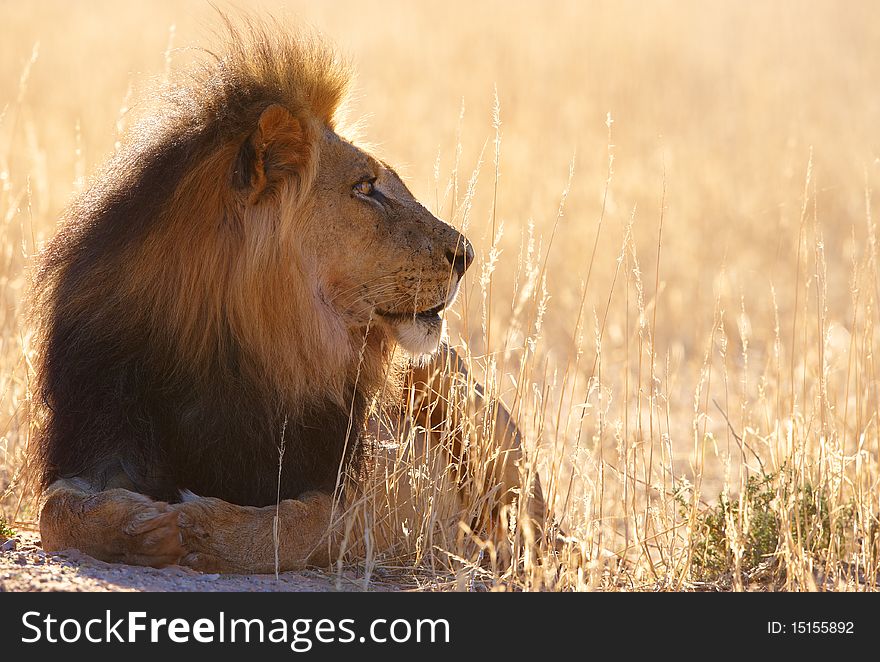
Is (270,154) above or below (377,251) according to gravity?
above

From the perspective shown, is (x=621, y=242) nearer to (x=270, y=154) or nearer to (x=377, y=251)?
(x=377, y=251)

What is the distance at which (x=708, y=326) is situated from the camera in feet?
33.0

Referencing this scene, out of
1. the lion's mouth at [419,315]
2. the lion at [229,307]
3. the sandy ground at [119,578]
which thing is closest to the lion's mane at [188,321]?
the lion at [229,307]

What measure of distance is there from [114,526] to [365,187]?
1.31 meters

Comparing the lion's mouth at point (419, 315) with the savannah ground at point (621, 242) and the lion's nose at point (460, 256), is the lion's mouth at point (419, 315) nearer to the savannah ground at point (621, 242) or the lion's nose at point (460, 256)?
the lion's nose at point (460, 256)

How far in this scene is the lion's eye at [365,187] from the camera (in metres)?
3.79

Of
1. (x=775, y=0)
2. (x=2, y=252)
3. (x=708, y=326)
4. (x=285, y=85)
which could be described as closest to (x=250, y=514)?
(x=285, y=85)

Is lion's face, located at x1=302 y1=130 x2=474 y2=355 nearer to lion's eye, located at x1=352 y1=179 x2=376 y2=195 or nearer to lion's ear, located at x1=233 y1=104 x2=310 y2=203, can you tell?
lion's eye, located at x1=352 y1=179 x2=376 y2=195

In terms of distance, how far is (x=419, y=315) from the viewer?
3822 millimetres

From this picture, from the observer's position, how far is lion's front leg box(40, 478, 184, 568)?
10.4 ft

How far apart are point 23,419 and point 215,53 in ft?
5.85

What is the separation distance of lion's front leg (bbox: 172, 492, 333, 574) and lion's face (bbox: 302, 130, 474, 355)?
24.8 inches

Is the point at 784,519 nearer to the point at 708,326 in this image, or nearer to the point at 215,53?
the point at 215,53
